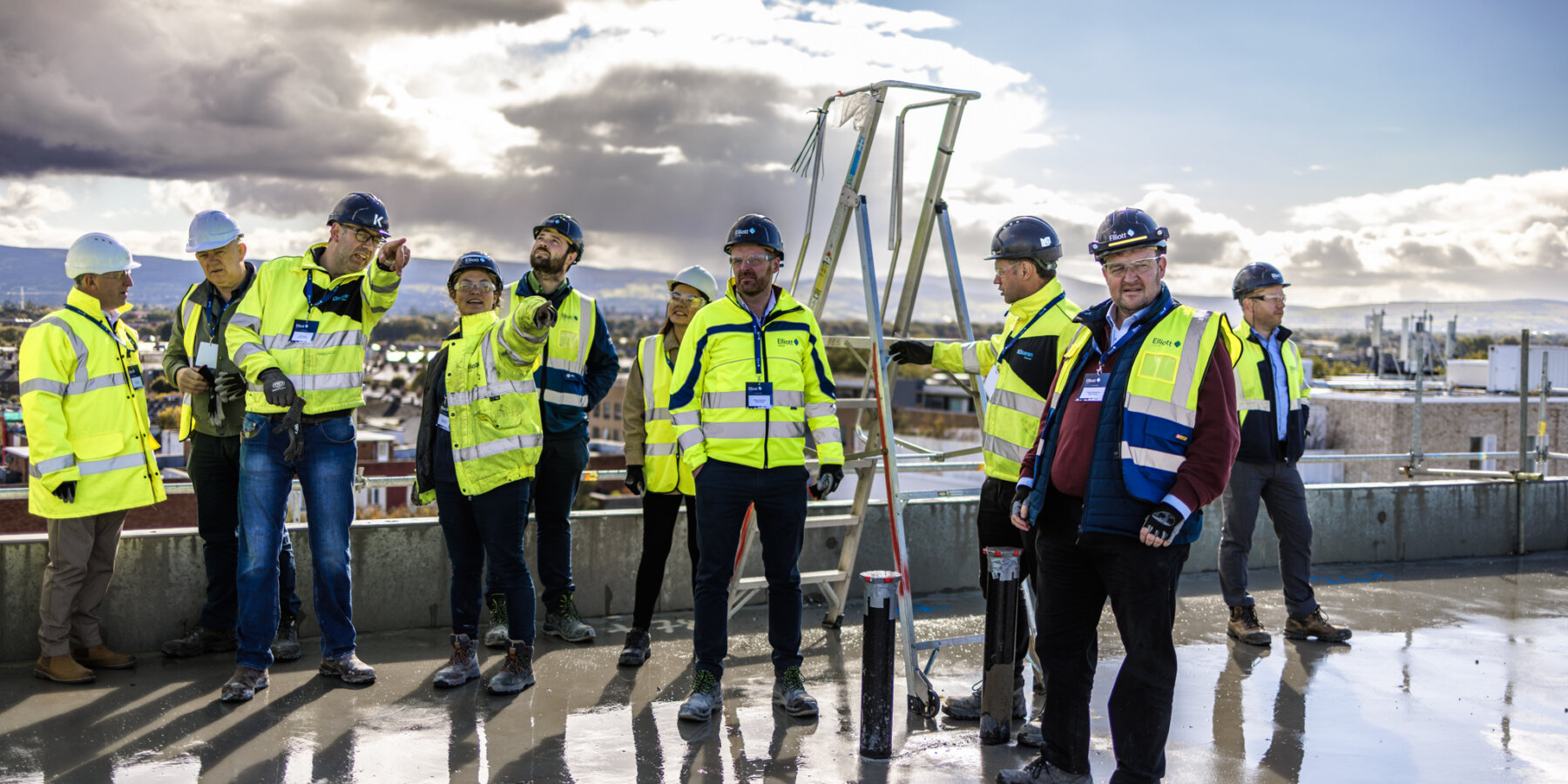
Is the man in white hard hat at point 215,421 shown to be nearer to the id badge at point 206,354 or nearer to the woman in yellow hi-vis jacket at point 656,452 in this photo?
the id badge at point 206,354

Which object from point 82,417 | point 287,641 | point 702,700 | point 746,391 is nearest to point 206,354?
point 82,417

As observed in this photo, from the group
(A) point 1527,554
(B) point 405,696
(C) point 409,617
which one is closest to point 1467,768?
(B) point 405,696

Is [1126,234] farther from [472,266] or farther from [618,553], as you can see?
[618,553]

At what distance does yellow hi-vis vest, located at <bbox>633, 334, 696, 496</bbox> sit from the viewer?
5.99 meters

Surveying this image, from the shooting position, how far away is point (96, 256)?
566 cm

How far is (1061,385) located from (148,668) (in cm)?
470

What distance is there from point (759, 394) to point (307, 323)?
85.3 inches

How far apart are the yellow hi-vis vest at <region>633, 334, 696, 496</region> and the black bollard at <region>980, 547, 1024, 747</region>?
188 centimetres

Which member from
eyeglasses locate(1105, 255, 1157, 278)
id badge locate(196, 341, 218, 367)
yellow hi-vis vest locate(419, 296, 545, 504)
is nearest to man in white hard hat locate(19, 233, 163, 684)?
id badge locate(196, 341, 218, 367)

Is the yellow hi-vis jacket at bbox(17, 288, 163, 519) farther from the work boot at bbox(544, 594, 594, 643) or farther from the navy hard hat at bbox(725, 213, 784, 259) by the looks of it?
the navy hard hat at bbox(725, 213, 784, 259)

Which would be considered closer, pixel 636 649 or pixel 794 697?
pixel 794 697

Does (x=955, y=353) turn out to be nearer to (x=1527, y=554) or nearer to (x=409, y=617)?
(x=409, y=617)

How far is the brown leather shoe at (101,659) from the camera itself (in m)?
5.65

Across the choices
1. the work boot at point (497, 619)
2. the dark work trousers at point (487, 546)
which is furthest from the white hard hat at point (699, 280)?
the work boot at point (497, 619)
